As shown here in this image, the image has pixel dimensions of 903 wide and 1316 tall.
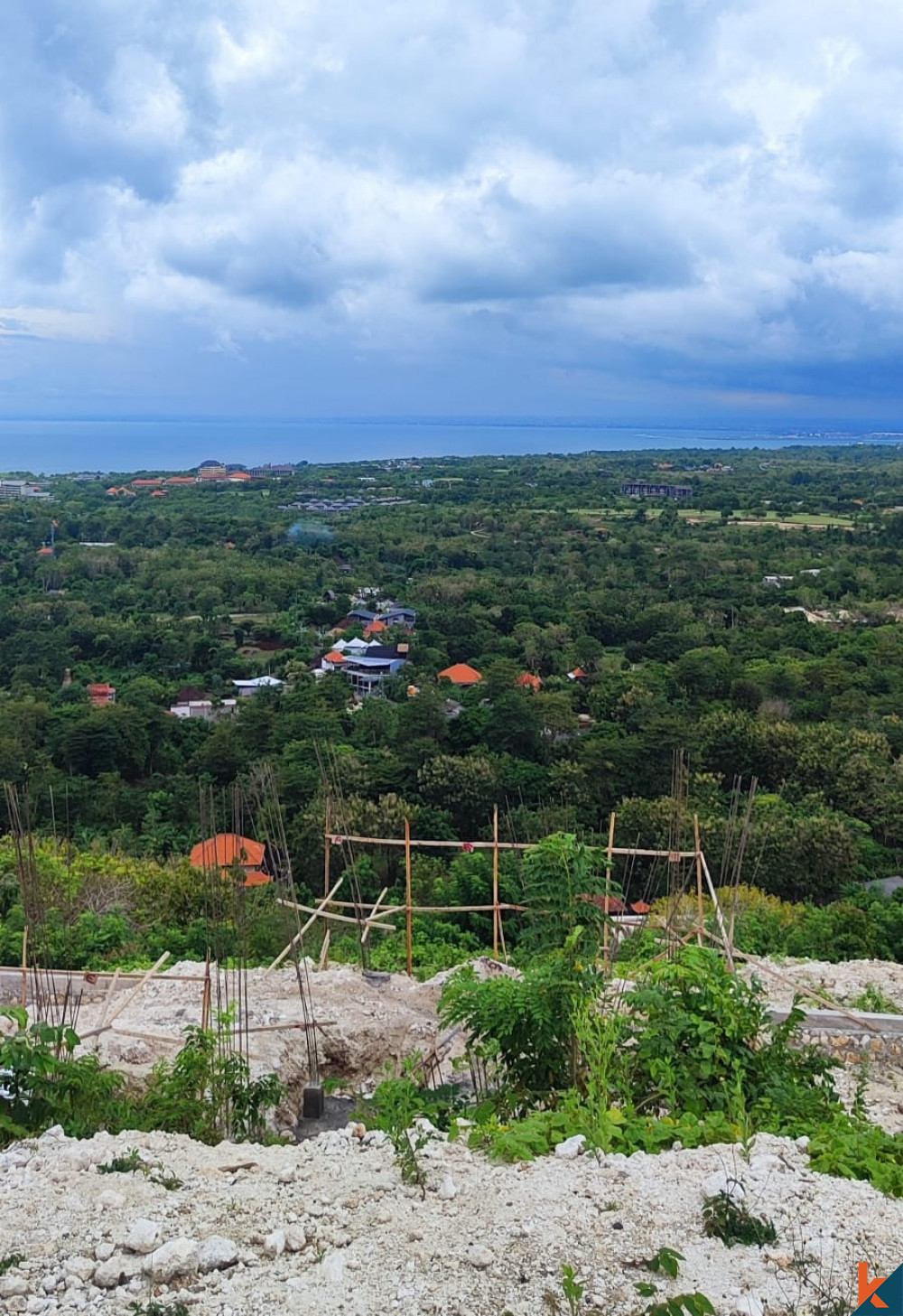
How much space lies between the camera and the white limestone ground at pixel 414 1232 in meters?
2.66

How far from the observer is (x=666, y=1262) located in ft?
8.93

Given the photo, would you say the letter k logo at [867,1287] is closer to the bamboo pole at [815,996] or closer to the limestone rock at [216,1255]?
the limestone rock at [216,1255]

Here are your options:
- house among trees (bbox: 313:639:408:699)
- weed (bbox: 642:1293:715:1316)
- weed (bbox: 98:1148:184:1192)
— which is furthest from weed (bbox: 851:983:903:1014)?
house among trees (bbox: 313:639:408:699)

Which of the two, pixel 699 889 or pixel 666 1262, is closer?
pixel 666 1262

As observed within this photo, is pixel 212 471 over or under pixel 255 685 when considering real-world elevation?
over

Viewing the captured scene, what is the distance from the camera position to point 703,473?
84375mm

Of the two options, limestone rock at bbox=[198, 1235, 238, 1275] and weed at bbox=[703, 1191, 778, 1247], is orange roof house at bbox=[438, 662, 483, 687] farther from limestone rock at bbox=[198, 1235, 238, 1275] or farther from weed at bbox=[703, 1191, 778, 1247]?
limestone rock at bbox=[198, 1235, 238, 1275]

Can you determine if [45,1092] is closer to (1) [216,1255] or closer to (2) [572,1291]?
(1) [216,1255]

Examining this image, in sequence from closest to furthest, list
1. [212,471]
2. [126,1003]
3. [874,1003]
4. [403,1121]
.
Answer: [403,1121] → [126,1003] → [874,1003] → [212,471]

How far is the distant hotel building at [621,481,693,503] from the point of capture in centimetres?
6588

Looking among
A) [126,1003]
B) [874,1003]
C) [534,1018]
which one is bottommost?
[874,1003]

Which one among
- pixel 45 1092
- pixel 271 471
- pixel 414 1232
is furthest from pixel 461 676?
pixel 271 471

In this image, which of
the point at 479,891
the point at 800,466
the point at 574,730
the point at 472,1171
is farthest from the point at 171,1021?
the point at 800,466

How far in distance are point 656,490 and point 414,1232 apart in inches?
2680
